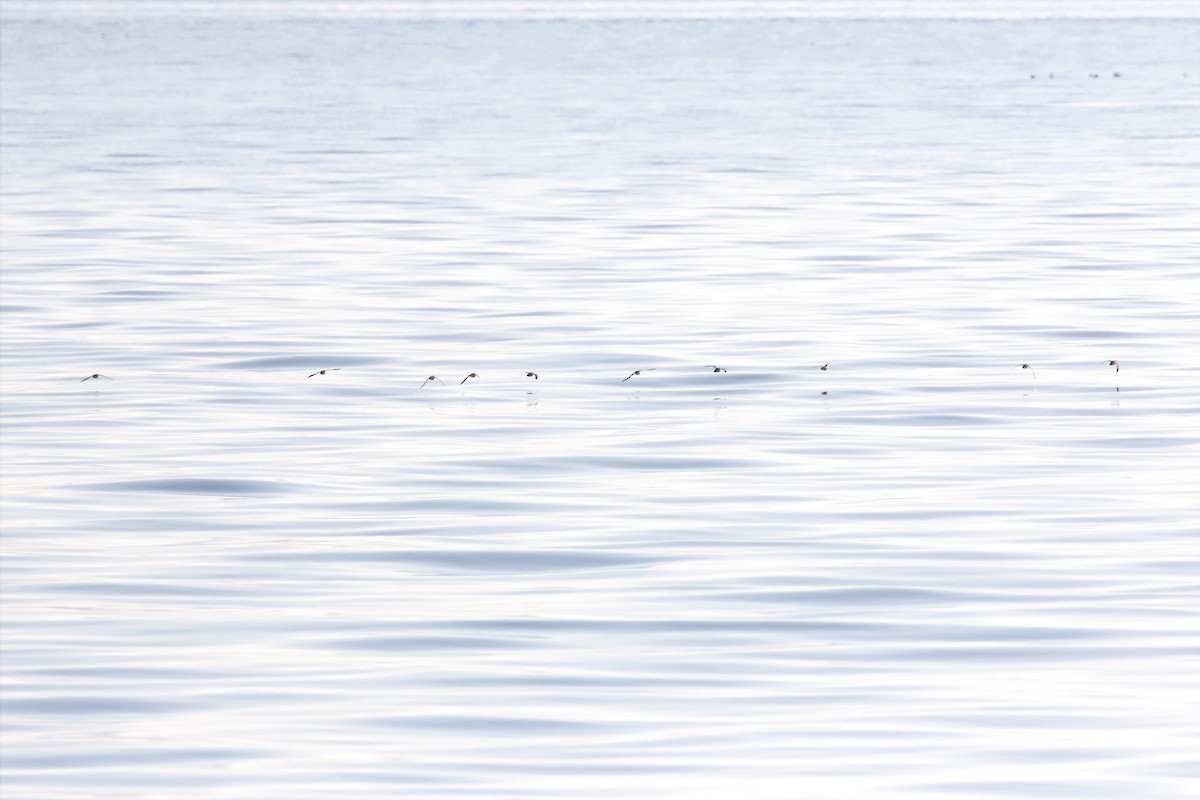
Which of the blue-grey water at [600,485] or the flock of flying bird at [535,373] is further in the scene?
the flock of flying bird at [535,373]

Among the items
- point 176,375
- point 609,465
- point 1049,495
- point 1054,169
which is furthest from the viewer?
point 1054,169

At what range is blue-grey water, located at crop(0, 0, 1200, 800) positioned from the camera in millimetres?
7535

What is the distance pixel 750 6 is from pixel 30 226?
12713 cm

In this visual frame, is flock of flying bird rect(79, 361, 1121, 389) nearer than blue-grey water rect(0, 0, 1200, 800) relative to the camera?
No

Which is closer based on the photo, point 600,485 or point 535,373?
point 600,485

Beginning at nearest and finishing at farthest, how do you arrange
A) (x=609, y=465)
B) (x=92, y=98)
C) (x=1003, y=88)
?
(x=609, y=465), (x=92, y=98), (x=1003, y=88)

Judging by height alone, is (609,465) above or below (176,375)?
below

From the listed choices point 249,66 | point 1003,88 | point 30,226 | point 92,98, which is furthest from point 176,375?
point 249,66

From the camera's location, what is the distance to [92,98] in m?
48.0

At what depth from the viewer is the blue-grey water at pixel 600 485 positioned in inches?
297

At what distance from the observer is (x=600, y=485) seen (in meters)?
11.5

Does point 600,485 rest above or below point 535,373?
below

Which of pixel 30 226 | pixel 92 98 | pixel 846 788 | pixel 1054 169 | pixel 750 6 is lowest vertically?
pixel 846 788

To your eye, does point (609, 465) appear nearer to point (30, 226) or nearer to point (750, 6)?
point (30, 226)
